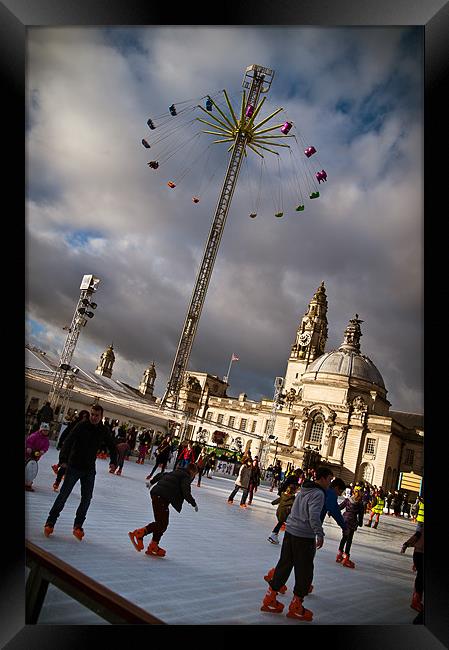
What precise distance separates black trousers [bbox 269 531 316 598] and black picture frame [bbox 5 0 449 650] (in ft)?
1.84

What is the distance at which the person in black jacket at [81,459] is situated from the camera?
5289 millimetres

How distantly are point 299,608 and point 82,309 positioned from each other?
490 inches

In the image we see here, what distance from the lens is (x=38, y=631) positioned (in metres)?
3.55

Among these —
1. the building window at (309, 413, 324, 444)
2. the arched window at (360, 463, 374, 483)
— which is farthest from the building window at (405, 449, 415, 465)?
the building window at (309, 413, 324, 444)

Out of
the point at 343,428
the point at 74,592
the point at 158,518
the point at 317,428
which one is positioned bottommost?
the point at 74,592

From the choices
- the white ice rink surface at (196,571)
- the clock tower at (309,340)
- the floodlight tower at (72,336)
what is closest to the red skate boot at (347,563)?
the white ice rink surface at (196,571)

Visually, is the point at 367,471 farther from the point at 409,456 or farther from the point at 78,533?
the point at 78,533

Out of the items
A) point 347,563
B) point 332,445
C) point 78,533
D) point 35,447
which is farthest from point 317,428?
point 78,533

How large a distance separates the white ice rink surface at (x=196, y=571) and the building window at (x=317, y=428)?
3886cm

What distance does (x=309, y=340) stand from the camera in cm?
6706

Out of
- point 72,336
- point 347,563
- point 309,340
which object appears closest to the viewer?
point 347,563
